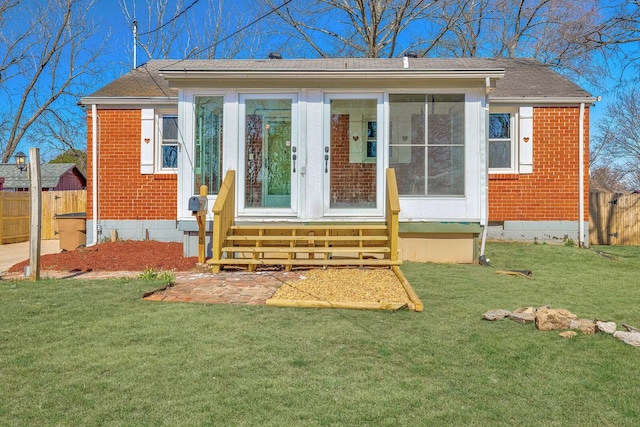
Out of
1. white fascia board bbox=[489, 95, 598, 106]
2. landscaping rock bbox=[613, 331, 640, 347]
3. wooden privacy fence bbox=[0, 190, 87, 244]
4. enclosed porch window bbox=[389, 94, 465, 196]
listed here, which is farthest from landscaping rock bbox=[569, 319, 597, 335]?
wooden privacy fence bbox=[0, 190, 87, 244]

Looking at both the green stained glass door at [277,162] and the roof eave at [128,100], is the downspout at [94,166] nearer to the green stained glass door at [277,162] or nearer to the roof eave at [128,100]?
the roof eave at [128,100]

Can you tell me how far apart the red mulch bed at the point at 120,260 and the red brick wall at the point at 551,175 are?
22.1 ft

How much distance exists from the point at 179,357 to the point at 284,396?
943mm

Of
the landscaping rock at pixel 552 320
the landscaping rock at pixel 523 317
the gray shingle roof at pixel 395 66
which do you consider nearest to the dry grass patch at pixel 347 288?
the landscaping rock at pixel 523 317

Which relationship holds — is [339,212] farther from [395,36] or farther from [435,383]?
[395,36]

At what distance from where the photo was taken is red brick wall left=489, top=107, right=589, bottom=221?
1013cm

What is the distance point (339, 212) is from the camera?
24.6ft

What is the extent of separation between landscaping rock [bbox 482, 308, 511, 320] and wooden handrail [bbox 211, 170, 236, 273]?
3.59 metres

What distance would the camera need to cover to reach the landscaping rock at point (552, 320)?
3891 mm

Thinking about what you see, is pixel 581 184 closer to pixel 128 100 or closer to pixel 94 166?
pixel 128 100

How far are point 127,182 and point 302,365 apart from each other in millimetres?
8402

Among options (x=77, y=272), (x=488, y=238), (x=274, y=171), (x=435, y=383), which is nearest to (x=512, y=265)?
(x=488, y=238)

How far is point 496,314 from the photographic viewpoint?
418 cm

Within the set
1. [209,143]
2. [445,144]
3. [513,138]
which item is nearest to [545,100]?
[513,138]
